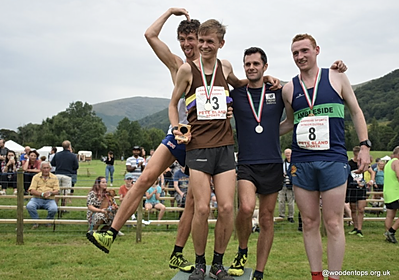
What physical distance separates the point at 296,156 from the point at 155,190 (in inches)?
265

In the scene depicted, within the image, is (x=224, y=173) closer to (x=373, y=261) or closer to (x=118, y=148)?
(x=373, y=261)

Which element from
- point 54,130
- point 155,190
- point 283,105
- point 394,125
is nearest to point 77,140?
point 54,130

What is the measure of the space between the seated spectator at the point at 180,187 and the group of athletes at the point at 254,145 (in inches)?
243

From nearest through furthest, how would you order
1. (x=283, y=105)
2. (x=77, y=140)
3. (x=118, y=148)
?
(x=283, y=105)
(x=77, y=140)
(x=118, y=148)

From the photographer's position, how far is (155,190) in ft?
32.6

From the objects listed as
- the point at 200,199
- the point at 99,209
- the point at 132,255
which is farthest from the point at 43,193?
the point at 200,199

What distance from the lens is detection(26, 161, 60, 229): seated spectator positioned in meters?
9.27

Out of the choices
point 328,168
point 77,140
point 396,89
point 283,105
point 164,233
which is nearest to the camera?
point 328,168

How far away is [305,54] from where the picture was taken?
11.8 feet

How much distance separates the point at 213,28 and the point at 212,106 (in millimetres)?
735

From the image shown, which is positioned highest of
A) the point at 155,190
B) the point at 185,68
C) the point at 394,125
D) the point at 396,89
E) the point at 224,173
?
the point at 396,89

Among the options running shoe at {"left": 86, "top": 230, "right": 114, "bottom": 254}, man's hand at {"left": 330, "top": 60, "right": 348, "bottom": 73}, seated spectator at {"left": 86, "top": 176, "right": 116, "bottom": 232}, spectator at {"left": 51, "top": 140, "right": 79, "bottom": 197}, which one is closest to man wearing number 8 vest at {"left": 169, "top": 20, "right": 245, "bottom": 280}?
running shoe at {"left": 86, "top": 230, "right": 114, "bottom": 254}

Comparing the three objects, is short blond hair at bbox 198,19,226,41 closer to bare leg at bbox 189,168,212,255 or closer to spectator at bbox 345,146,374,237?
bare leg at bbox 189,168,212,255

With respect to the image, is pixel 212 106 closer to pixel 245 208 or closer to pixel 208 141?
pixel 208 141
